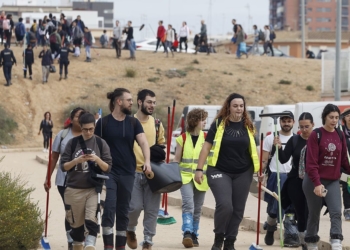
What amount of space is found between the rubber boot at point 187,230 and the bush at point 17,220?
1.80 meters

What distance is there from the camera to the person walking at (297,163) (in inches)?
430

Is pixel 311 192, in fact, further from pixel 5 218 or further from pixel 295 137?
pixel 5 218

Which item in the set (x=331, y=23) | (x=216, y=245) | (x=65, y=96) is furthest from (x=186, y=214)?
(x=331, y=23)

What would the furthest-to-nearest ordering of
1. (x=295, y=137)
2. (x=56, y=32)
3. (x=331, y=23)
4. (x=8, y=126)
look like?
(x=331, y=23), (x=56, y=32), (x=8, y=126), (x=295, y=137)

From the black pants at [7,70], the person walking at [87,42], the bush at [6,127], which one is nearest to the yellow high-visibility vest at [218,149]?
the bush at [6,127]

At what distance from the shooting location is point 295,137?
11.0 meters

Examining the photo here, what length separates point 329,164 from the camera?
10133 mm

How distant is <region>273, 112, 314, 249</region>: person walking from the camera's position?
1091 cm

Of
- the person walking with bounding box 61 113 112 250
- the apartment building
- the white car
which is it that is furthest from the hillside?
the apartment building

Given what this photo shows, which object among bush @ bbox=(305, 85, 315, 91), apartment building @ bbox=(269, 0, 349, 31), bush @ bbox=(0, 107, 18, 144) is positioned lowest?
bush @ bbox=(0, 107, 18, 144)

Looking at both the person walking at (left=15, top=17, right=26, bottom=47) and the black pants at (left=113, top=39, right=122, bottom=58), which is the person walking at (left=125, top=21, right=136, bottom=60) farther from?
the person walking at (left=15, top=17, right=26, bottom=47)

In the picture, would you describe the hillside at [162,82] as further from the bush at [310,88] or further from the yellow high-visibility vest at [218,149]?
the yellow high-visibility vest at [218,149]

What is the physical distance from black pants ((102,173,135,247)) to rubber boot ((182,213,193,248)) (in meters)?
1.48

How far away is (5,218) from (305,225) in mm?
3642
